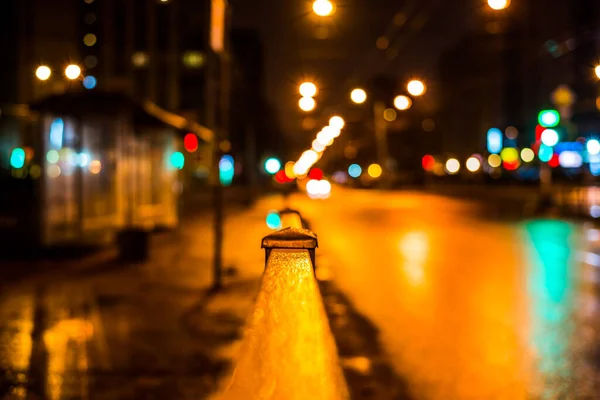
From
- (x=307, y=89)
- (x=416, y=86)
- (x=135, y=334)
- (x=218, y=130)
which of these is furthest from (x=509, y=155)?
(x=135, y=334)

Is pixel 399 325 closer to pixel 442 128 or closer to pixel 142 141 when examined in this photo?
pixel 142 141

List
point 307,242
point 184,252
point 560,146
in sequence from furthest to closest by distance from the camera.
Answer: point 560,146
point 184,252
point 307,242

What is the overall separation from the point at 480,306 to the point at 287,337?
8102 millimetres

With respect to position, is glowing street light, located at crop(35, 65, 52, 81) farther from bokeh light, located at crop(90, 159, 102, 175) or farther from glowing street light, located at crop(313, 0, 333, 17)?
glowing street light, located at crop(313, 0, 333, 17)

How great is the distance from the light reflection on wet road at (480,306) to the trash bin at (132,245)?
4297 mm

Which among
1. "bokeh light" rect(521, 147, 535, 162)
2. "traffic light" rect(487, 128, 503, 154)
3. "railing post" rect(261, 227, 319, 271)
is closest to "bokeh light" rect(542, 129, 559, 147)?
"railing post" rect(261, 227, 319, 271)

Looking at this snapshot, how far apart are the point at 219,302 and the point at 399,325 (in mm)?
3315

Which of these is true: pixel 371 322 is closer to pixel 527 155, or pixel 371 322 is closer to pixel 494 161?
pixel 527 155

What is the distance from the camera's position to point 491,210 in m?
40.3

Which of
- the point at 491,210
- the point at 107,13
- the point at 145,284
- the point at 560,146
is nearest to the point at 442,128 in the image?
the point at 560,146

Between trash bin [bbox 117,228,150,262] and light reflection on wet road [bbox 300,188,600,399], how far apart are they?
4297 mm

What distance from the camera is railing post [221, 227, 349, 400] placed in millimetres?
3916

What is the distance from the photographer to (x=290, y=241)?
187 inches

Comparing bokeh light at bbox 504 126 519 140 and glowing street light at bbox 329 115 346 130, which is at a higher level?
bokeh light at bbox 504 126 519 140
